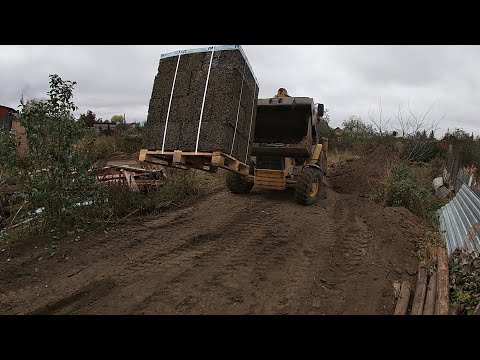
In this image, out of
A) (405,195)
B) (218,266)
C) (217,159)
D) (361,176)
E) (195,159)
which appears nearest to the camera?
(218,266)

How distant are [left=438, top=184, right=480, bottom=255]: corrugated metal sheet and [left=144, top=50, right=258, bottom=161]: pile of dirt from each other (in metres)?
3.76

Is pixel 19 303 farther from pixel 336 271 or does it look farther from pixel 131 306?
pixel 336 271

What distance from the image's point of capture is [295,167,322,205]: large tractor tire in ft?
28.7

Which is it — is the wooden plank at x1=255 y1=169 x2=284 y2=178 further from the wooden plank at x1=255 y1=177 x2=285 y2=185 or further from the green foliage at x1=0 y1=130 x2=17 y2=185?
the green foliage at x1=0 y1=130 x2=17 y2=185

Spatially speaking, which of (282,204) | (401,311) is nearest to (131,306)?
(401,311)

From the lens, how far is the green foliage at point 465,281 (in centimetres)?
378

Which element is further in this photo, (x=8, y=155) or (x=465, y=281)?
(x=8, y=155)

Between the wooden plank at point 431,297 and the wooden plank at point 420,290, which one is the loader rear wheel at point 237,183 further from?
the wooden plank at point 431,297

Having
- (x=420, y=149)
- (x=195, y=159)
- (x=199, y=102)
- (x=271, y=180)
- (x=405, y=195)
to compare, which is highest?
(x=420, y=149)

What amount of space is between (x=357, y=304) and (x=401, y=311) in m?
0.46

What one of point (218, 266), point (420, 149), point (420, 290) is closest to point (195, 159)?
point (218, 266)

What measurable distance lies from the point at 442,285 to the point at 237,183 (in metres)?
6.32

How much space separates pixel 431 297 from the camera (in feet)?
13.6

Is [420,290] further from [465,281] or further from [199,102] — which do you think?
[199,102]
